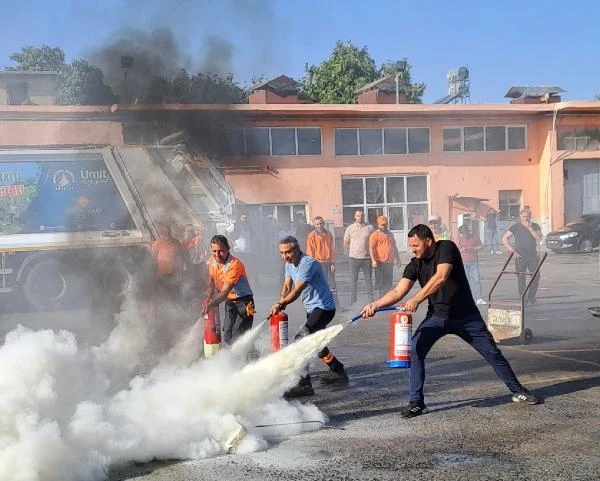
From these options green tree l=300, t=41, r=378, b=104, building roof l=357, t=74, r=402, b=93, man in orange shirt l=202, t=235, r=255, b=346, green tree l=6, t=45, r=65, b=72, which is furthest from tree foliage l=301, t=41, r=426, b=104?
man in orange shirt l=202, t=235, r=255, b=346

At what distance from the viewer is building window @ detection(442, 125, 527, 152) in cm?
2747

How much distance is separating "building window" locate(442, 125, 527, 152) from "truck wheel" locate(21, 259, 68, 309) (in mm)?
17245

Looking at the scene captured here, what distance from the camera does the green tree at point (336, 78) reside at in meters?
44.9

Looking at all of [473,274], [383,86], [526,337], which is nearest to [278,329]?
[526,337]

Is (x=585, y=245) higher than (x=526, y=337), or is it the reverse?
(x=585, y=245)

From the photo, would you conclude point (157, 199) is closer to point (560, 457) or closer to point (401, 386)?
point (401, 386)

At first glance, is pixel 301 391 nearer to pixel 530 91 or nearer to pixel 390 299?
pixel 390 299

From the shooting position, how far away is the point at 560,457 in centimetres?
488

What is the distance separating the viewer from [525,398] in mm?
6199

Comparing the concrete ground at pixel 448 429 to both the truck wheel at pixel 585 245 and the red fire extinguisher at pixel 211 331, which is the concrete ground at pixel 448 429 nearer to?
the red fire extinguisher at pixel 211 331

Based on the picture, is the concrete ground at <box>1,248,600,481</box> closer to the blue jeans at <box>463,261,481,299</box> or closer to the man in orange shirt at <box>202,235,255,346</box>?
the man in orange shirt at <box>202,235,255,346</box>

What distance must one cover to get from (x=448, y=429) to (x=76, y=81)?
24.7 ft

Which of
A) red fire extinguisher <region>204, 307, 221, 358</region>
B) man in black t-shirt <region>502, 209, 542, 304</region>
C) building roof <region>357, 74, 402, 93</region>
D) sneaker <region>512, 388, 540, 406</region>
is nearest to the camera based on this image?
sneaker <region>512, 388, 540, 406</region>

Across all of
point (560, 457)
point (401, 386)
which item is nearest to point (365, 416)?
point (401, 386)
